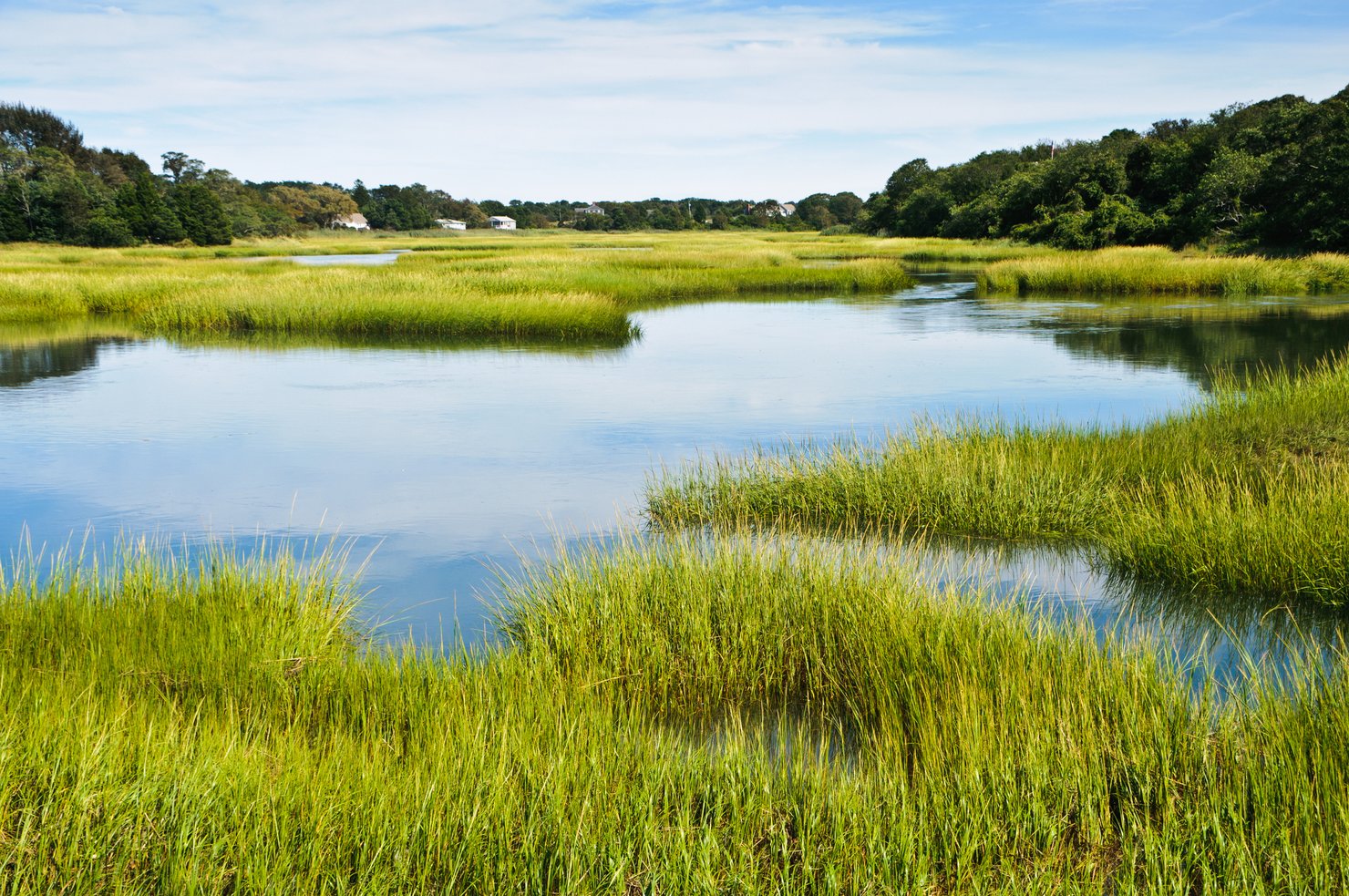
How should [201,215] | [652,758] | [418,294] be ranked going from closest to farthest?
[652,758], [418,294], [201,215]

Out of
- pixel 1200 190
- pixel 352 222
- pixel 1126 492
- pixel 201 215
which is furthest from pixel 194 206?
pixel 1126 492

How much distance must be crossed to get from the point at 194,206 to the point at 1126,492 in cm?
6347

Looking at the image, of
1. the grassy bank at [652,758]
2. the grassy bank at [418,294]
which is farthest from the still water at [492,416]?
the grassy bank at [418,294]

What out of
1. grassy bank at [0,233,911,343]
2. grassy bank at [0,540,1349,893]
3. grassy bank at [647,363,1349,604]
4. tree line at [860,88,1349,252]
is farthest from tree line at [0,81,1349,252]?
grassy bank at [0,540,1349,893]

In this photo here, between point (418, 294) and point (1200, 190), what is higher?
point (1200, 190)

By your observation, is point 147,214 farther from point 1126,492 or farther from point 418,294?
point 1126,492

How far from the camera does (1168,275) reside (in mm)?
27438

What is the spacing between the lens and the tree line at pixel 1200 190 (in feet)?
94.5

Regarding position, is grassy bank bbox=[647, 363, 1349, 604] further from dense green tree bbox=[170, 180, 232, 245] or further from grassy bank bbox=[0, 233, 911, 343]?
dense green tree bbox=[170, 180, 232, 245]

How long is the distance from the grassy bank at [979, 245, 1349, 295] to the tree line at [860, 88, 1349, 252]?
1.92m

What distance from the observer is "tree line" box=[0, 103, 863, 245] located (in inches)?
2094

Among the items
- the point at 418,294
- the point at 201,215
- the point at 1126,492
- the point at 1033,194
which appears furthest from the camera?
the point at 201,215

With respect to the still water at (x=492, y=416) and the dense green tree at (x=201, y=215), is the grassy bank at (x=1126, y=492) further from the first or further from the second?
the dense green tree at (x=201, y=215)

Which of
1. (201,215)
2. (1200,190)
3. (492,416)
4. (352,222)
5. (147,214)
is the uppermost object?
(352,222)
